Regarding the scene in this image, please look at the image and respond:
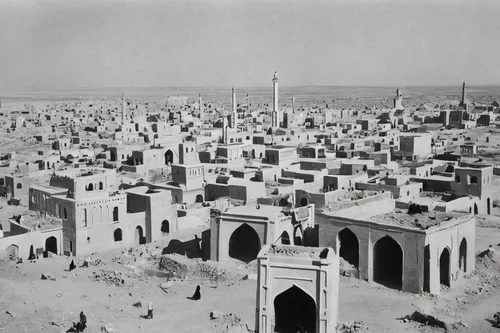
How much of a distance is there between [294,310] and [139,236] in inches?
579

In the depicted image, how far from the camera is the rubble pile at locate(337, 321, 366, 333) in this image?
739 inches

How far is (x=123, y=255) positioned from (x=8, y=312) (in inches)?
347

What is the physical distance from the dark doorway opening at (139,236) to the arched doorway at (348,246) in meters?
11.3

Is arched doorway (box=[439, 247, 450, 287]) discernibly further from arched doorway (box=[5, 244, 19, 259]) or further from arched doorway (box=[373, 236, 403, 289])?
arched doorway (box=[5, 244, 19, 259])

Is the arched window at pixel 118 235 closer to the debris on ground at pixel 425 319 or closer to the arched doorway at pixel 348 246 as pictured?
the arched doorway at pixel 348 246

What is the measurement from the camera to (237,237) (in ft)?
88.6

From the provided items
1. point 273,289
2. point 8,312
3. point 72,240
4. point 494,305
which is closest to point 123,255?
point 72,240

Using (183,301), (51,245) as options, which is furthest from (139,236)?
(183,301)

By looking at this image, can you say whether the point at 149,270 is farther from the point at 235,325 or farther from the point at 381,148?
the point at 381,148

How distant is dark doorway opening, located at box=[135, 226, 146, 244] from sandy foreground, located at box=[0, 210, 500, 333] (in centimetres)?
Answer: 496

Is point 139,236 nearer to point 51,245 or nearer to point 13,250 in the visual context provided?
point 51,245

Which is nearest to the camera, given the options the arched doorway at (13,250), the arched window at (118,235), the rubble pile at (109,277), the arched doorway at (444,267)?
the arched doorway at (444,267)

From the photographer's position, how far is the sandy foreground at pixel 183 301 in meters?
19.7

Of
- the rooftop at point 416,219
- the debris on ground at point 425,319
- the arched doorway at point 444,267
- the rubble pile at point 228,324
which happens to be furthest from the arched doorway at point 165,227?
the debris on ground at point 425,319
